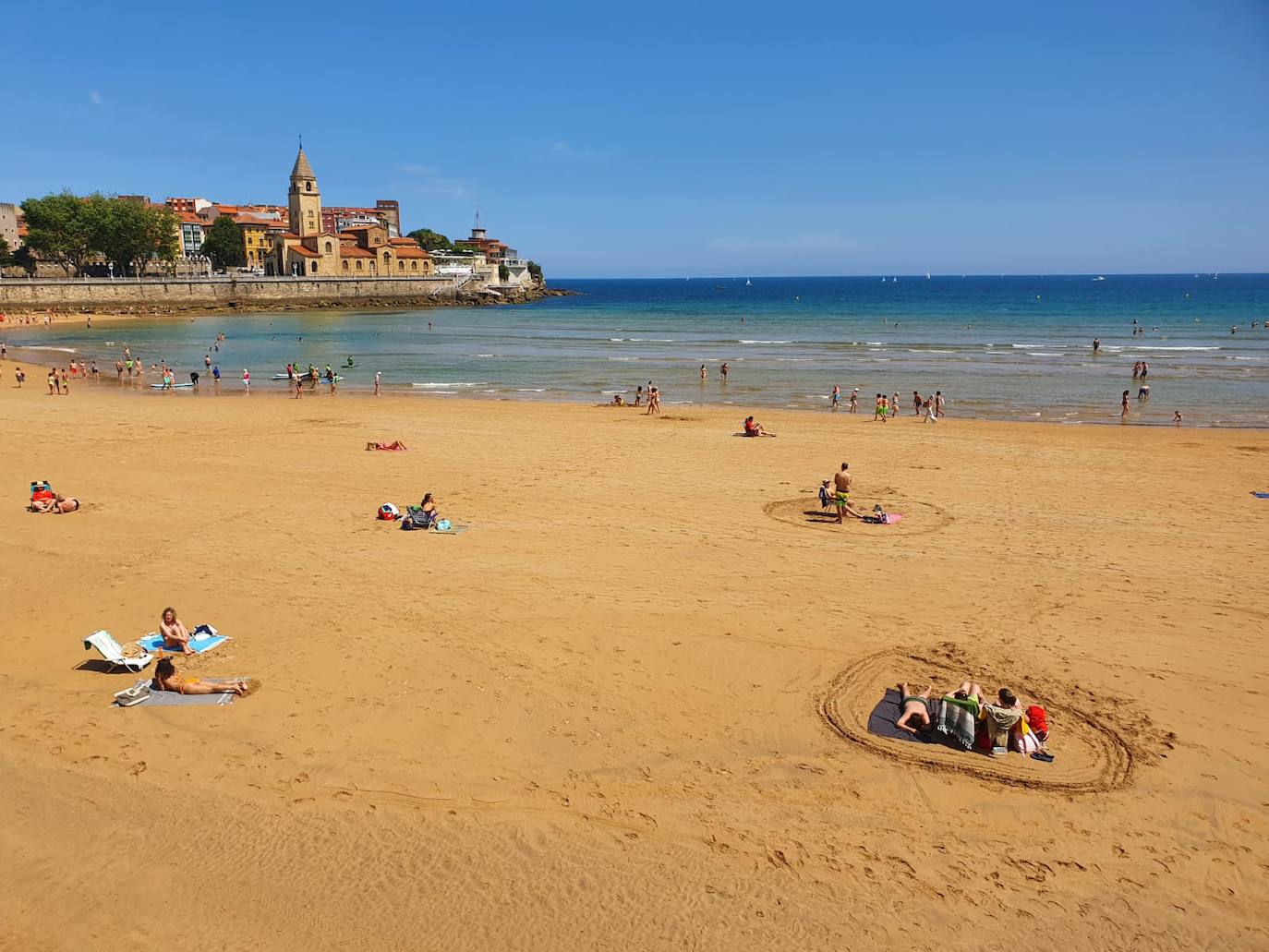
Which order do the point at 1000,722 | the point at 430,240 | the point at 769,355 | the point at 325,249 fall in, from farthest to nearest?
the point at 430,240 < the point at 325,249 < the point at 769,355 < the point at 1000,722

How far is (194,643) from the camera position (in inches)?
374

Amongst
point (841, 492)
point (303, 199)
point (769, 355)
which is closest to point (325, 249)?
point (303, 199)

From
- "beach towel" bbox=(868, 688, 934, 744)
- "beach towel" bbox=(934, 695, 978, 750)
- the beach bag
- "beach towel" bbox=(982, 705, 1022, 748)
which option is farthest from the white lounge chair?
"beach towel" bbox=(982, 705, 1022, 748)

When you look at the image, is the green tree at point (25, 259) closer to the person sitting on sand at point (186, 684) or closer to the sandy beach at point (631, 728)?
the sandy beach at point (631, 728)

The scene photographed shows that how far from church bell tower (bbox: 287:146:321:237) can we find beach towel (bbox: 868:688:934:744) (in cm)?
11263

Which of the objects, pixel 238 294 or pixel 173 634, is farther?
pixel 238 294

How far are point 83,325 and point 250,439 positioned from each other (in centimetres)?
6267

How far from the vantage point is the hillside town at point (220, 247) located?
302 ft

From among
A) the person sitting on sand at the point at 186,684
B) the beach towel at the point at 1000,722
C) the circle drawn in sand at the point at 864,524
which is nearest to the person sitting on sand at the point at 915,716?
the beach towel at the point at 1000,722

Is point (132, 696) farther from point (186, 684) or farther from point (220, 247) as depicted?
point (220, 247)

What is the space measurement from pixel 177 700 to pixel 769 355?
4716 cm

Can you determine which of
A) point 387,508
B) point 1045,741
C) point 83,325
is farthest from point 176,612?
point 83,325

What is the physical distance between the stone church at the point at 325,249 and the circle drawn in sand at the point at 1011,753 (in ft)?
347

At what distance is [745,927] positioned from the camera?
567cm
